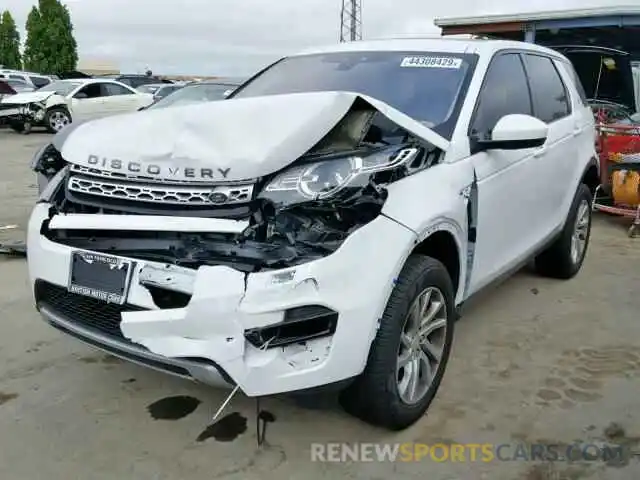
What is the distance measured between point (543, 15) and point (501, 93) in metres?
12.9

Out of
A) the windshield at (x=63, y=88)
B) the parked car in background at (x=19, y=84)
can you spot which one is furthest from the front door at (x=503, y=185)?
the parked car in background at (x=19, y=84)

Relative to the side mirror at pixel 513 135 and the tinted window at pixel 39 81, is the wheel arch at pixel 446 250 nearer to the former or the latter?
the side mirror at pixel 513 135

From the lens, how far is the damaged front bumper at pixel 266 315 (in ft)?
7.58

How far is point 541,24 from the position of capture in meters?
15.6

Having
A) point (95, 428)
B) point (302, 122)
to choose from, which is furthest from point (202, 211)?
point (95, 428)

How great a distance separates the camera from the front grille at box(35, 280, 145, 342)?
2.64 meters

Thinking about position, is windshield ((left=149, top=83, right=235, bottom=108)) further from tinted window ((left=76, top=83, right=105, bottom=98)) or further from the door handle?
tinted window ((left=76, top=83, right=105, bottom=98))

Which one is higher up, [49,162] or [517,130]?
[517,130]

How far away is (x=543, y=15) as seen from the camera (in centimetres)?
1519

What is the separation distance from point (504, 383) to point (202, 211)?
6.11ft

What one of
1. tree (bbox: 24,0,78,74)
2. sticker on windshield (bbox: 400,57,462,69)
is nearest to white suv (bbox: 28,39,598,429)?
sticker on windshield (bbox: 400,57,462,69)

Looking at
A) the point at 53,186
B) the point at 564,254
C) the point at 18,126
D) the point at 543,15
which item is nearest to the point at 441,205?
the point at 53,186

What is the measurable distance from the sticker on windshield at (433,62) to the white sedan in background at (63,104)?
14809mm

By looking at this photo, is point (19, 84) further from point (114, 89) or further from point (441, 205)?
point (441, 205)
